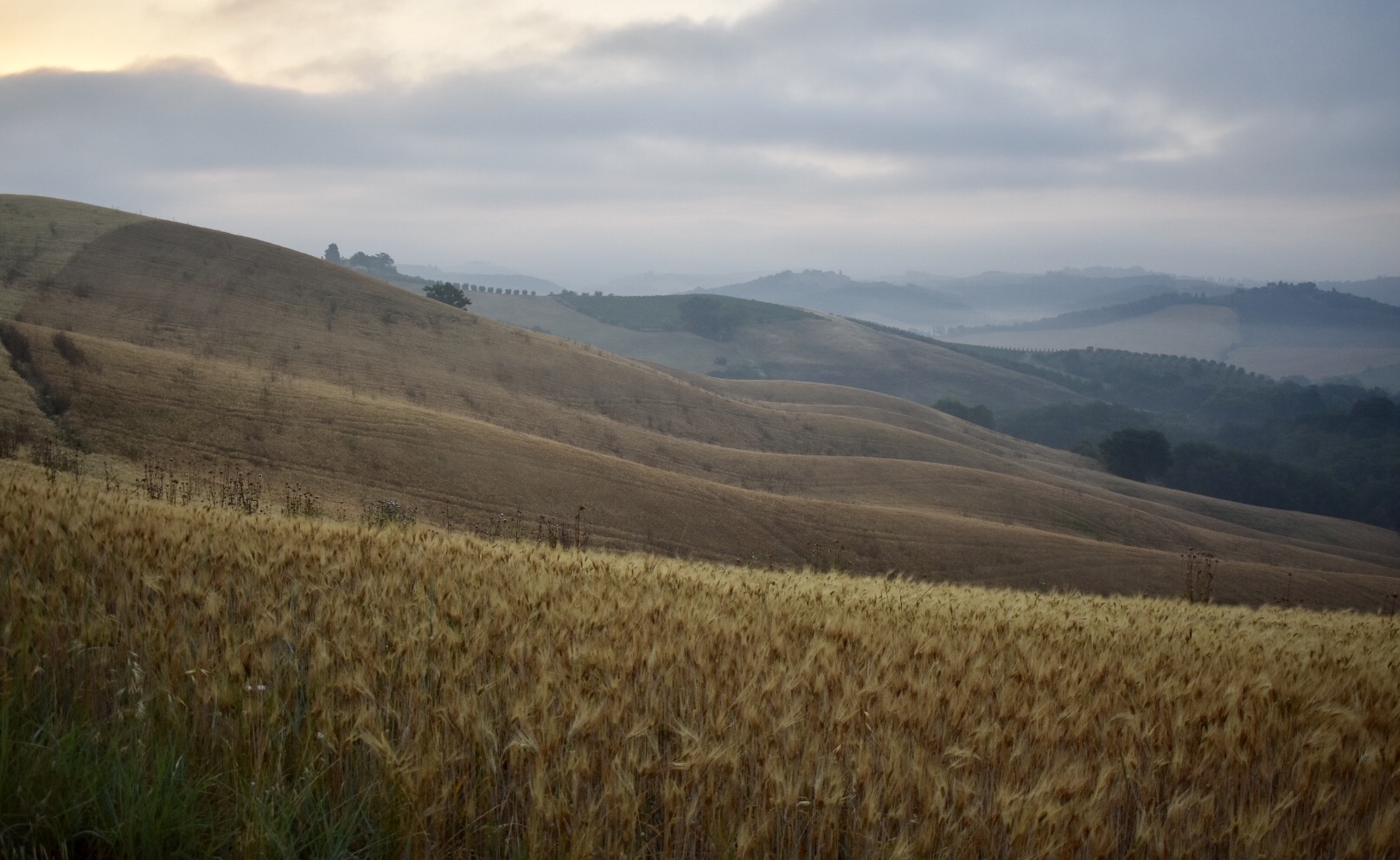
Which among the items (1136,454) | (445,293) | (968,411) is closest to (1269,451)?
(968,411)

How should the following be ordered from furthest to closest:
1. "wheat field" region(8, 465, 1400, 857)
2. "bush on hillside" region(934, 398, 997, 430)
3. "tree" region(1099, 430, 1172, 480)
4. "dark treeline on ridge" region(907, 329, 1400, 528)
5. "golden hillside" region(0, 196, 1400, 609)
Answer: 1. "bush on hillside" region(934, 398, 997, 430)
2. "dark treeline on ridge" region(907, 329, 1400, 528)
3. "tree" region(1099, 430, 1172, 480)
4. "golden hillside" region(0, 196, 1400, 609)
5. "wheat field" region(8, 465, 1400, 857)

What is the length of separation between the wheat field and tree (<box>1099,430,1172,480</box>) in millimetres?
118531

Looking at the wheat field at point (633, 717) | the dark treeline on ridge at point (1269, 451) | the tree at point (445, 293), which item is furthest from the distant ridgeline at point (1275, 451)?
the wheat field at point (633, 717)

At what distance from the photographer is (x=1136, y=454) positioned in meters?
112

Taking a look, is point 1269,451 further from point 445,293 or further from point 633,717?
point 633,717

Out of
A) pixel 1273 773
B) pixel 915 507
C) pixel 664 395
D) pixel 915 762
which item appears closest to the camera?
pixel 915 762

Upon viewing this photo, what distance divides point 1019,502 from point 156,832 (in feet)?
181

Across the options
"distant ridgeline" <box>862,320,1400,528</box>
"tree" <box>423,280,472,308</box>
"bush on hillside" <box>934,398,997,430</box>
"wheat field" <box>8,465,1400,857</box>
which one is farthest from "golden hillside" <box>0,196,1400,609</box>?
"tree" <box>423,280,472,308</box>

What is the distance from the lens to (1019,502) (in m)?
52.8

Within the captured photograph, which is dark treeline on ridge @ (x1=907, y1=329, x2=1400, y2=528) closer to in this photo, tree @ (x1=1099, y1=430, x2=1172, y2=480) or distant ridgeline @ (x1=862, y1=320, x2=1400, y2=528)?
distant ridgeline @ (x1=862, y1=320, x2=1400, y2=528)

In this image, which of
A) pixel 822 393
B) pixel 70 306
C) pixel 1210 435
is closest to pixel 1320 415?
pixel 1210 435

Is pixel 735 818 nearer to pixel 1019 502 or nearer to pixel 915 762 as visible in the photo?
pixel 915 762

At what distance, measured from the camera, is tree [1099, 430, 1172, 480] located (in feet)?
366

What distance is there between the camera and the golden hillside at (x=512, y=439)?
27969 millimetres
